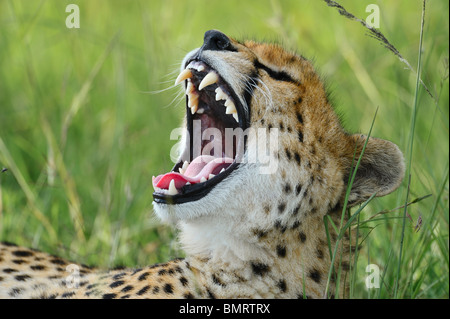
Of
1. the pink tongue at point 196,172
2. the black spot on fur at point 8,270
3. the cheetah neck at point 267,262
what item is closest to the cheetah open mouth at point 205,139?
the pink tongue at point 196,172

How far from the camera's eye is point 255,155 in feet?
10.7

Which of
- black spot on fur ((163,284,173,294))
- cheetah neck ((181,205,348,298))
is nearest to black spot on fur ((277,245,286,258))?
cheetah neck ((181,205,348,298))

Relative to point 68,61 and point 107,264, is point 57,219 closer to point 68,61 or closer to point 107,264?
point 107,264

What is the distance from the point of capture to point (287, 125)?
11.0 ft

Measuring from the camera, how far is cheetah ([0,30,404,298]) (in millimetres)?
3238

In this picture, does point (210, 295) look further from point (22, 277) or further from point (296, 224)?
point (22, 277)

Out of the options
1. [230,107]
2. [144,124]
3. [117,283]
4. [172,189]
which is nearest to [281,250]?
[172,189]

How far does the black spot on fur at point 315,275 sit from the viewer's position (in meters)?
3.28

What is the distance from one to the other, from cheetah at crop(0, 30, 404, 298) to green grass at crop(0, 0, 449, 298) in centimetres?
23

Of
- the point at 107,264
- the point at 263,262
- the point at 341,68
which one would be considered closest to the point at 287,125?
the point at 263,262

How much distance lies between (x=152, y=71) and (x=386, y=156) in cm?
270

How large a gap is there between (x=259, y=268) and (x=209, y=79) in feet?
2.86

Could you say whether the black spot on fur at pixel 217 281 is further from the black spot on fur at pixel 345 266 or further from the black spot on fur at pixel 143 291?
the black spot on fur at pixel 345 266

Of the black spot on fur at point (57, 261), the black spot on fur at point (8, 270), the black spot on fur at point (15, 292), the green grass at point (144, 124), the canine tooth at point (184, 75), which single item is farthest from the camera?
the green grass at point (144, 124)
